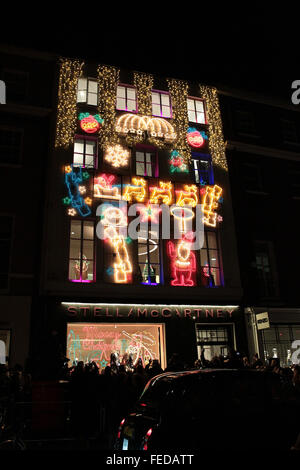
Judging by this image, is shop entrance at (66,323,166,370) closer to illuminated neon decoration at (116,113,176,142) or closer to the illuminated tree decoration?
the illuminated tree decoration

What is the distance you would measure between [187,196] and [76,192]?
206 inches

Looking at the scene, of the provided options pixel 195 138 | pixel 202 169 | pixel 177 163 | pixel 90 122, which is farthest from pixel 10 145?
pixel 202 169

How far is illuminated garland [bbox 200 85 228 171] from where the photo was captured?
760 inches

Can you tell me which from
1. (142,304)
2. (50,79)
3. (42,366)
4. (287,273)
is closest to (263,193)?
(287,273)

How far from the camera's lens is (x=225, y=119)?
816 inches

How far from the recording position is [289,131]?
22562 mm

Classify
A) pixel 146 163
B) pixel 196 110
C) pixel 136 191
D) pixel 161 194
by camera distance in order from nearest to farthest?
pixel 136 191
pixel 161 194
pixel 146 163
pixel 196 110

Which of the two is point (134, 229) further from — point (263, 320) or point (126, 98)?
point (126, 98)

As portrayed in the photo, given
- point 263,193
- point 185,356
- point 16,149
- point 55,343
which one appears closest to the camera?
point 55,343

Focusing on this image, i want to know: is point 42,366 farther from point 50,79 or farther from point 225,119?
point 225,119

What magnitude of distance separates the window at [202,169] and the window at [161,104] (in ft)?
8.92

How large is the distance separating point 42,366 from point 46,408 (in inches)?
77.2

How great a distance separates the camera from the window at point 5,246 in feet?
49.2

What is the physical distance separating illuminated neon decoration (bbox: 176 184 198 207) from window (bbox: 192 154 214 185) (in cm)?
90
